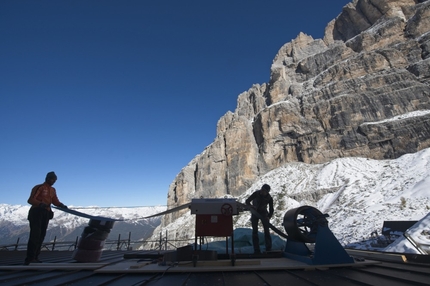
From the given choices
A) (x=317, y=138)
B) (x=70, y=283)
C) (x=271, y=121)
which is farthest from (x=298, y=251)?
(x=271, y=121)

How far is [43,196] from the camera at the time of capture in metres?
5.28

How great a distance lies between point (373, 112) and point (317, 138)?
11.7 metres

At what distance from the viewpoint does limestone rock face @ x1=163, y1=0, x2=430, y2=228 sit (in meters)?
42.2

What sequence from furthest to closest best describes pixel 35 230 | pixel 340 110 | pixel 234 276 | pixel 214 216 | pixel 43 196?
pixel 340 110 → pixel 43 196 → pixel 35 230 → pixel 214 216 → pixel 234 276

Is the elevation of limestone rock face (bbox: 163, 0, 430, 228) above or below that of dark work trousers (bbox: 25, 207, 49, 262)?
above

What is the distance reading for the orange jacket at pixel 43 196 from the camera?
5.14 metres

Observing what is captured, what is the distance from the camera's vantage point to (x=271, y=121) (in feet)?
184

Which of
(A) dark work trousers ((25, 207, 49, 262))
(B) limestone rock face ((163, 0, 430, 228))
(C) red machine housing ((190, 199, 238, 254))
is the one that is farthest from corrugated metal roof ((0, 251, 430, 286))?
(B) limestone rock face ((163, 0, 430, 228))

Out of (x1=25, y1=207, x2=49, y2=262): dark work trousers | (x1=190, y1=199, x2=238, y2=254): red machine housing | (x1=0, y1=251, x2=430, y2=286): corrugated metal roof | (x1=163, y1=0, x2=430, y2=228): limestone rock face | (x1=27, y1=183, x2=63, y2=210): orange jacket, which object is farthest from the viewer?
(x1=163, y1=0, x2=430, y2=228): limestone rock face

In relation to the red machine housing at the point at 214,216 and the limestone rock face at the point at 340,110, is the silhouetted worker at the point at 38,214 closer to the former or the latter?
the red machine housing at the point at 214,216

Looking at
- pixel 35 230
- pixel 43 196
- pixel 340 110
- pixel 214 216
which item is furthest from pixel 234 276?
pixel 340 110

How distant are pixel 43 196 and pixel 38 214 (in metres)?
0.43

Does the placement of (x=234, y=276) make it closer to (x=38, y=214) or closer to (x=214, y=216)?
(x=214, y=216)

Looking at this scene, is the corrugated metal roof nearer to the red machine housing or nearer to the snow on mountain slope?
the red machine housing
